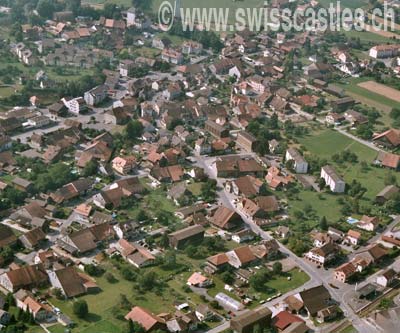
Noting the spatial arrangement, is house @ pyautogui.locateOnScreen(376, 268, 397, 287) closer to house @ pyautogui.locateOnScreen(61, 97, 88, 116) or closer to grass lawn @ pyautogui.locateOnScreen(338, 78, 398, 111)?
grass lawn @ pyautogui.locateOnScreen(338, 78, 398, 111)

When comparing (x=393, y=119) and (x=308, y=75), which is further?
(x=308, y=75)

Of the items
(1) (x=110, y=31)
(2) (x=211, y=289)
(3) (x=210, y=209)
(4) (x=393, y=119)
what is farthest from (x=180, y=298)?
(1) (x=110, y=31)

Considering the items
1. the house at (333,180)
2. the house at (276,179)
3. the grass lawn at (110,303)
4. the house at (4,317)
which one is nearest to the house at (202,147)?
the house at (276,179)

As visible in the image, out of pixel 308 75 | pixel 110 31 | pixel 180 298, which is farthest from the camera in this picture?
pixel 110 31

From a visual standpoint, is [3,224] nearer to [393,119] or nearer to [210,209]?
[210,209]

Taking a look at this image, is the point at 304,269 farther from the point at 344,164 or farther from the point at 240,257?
the point at 344,164

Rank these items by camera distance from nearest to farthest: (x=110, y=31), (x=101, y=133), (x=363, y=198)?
(x=363, y=198) → (x=101, y=133) → (x=110, y=31)

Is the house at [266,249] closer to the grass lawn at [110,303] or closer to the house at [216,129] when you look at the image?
the grass lawn at [110,303]
